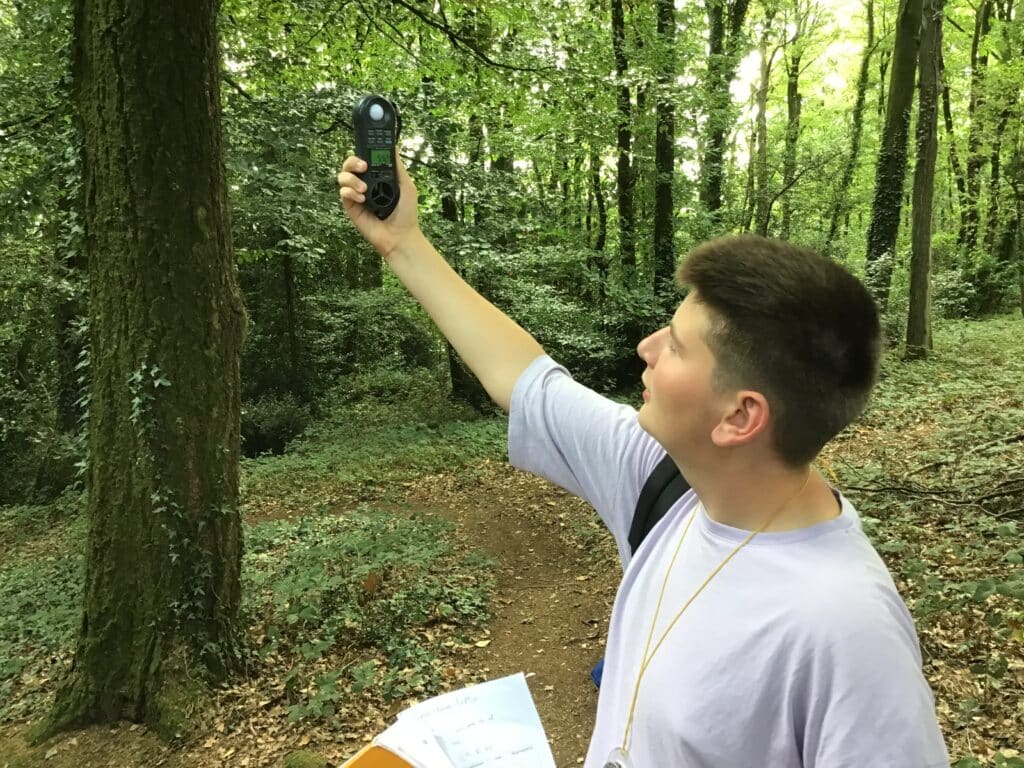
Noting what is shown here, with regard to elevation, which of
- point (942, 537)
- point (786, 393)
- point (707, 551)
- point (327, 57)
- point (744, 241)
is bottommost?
point (942, 537)

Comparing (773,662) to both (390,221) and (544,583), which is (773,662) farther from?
(544,583)

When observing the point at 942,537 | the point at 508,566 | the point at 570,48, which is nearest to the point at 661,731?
the point at 942,537

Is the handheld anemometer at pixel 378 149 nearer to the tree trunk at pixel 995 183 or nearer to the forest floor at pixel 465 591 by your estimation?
the forest floor at pixel 465 591

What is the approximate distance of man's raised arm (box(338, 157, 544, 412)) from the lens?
1.77m

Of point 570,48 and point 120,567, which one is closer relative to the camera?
point 120,567

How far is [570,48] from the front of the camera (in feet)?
31.6

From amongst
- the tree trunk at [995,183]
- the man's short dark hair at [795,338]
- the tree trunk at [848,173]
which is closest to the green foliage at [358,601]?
the man's short dark hair at [795,338]

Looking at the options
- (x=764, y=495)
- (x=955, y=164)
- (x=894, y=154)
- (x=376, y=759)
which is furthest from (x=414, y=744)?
(x=955, y=164)

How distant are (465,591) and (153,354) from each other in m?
3.40

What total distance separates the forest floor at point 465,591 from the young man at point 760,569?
8.72ft

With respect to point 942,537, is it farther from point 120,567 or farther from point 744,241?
point 120,567

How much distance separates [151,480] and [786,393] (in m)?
3.90

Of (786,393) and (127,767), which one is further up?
(786,393)

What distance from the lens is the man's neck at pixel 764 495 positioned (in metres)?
1.11
